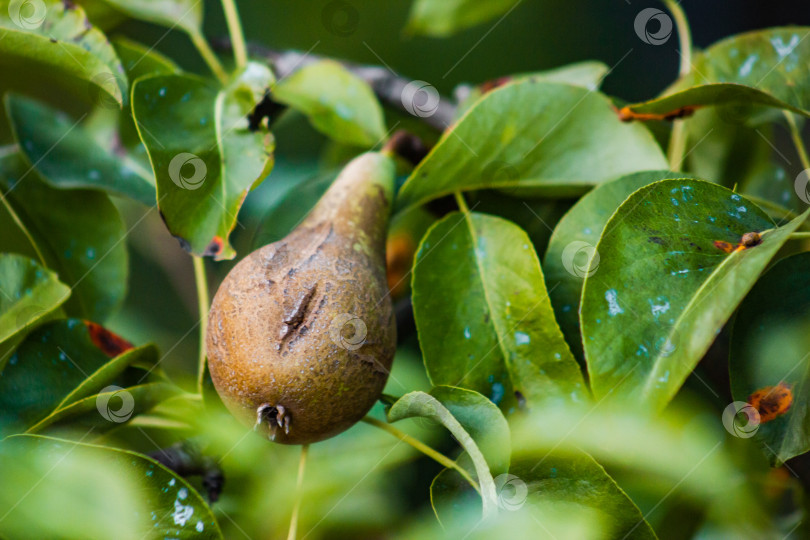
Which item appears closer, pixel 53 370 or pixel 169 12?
pixel 53 370

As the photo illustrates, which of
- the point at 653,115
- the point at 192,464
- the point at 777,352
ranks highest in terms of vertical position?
the point at 653,115

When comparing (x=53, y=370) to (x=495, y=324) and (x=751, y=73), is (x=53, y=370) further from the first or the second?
(x=751, y=73)

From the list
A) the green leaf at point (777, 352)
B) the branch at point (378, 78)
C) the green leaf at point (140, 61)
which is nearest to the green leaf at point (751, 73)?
the green leaf at point (777, 352)

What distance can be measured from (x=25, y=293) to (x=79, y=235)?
96 millimetres

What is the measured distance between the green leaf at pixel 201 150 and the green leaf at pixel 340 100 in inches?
2.5

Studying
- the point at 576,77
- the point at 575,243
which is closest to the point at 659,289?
the point at 575,243

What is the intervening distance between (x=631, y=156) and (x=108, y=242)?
44 centimetres

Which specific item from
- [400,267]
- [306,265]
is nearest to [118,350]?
[306,265]

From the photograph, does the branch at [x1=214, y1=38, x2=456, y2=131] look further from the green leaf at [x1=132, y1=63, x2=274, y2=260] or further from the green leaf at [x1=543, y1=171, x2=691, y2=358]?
the green leaf at [x1=543, y1=171, x2=691, y2=358]

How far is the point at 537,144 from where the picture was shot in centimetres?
49

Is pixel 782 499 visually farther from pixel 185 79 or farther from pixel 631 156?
pixel 185 79

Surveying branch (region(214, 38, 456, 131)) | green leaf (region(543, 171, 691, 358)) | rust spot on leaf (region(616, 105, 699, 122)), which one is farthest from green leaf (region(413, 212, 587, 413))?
branch (region(214, 38, 456, 131))

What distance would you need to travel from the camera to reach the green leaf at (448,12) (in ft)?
2.45

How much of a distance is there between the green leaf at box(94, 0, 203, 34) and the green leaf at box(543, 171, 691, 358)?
42 centimetres
